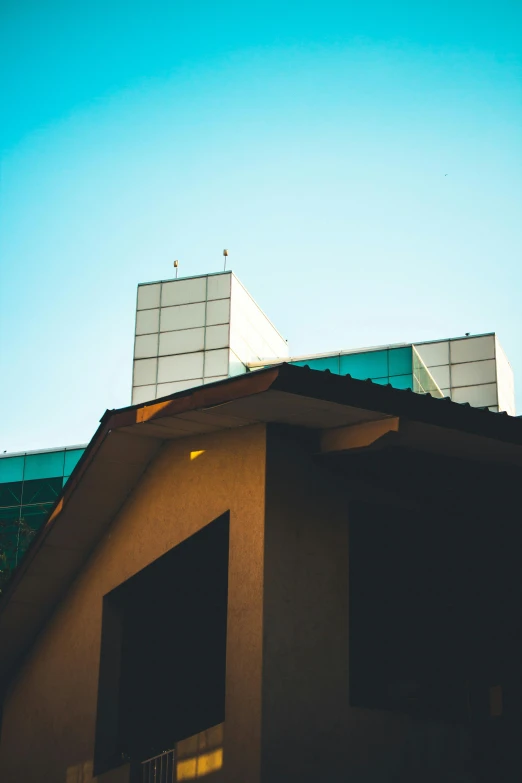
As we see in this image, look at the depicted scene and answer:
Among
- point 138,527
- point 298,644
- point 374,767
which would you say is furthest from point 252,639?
point 138,527

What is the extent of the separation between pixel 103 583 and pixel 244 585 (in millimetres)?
3068

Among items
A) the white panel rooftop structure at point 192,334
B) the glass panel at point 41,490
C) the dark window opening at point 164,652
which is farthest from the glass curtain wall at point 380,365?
the dark window opening at point 164,652

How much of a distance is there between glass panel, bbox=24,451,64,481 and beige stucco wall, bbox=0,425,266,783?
24294mm

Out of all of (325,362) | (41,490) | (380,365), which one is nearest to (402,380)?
(380,365)

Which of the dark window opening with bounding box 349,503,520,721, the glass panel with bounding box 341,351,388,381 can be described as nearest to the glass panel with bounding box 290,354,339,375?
the glass panel with bounding box 341,351,388,381

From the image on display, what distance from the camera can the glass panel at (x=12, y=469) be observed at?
3847cm

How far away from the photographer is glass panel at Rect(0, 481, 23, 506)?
126 feet

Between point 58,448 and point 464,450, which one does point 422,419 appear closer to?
point 464,450

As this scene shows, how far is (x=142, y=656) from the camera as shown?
12844mm

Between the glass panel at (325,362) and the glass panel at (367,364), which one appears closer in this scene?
the glass panel at (367,364)

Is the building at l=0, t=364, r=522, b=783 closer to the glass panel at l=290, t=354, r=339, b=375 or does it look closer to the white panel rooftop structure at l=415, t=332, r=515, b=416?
the glass panel at l=290, t=354, r=339, b=375

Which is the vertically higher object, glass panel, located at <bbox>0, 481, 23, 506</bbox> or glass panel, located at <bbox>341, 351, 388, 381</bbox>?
glass panel, located at <bbox>341, 351, 388, 381</bbox>

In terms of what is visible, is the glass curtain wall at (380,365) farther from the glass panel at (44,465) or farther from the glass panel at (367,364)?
the glass panel at (44,465)

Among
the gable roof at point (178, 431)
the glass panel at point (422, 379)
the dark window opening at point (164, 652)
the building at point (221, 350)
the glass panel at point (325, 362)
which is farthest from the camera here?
the building at point (221, 350)
